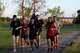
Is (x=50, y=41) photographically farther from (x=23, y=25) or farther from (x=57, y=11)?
(x=57, y=11)

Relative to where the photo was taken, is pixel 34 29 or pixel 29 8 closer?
pixel 34 29

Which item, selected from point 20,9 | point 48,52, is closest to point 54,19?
point 48,52

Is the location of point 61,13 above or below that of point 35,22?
below

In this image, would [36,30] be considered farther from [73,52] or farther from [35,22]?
[73,52]

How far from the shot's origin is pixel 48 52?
18016mm

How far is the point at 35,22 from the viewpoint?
1911cm

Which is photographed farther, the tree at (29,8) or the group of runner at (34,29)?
the tree at (29,8)

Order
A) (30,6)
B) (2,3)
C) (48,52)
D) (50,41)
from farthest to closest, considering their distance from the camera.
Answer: (30,6) < (2,3) < (50,41) < (48,52)

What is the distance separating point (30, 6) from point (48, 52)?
3727 cm

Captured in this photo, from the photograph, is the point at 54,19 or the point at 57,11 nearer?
the point at 54,19

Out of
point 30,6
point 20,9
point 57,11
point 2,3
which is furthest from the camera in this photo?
point 57,11

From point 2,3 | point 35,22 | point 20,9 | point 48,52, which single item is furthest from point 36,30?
point 20,9

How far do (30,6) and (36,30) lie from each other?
1422 inches

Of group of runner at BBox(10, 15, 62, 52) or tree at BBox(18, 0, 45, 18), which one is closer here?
group of runner at BBox(10, 15, 62, 52)
